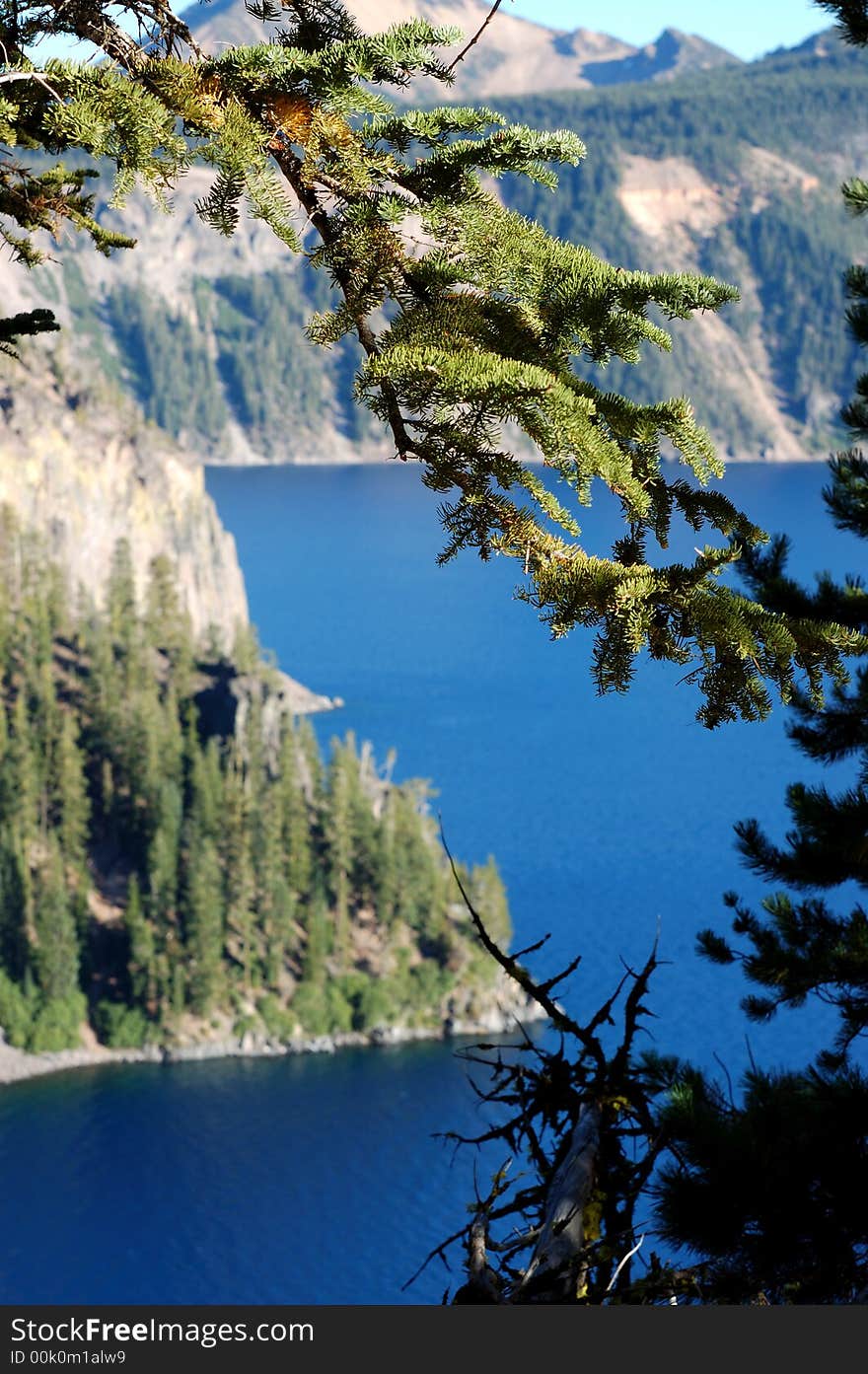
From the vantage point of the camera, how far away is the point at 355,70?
7.52 metres

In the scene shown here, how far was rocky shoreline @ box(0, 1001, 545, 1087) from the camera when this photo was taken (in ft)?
303

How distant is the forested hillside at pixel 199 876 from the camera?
95938mm

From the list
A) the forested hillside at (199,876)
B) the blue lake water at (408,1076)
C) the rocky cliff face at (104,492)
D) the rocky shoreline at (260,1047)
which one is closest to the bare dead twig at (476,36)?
the blue lake water at (408,1076)

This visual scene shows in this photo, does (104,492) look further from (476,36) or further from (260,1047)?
(476,36)

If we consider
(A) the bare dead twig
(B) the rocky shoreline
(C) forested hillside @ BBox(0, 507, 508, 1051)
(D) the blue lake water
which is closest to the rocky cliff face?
(D) the blue lake water

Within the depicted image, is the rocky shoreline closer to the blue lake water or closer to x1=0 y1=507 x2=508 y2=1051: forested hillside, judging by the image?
x1=0 y1=507 x2=508 y2=1051: forested hillside

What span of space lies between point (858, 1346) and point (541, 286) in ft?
15.8

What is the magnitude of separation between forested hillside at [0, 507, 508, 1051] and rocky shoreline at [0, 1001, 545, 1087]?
1.89 feet

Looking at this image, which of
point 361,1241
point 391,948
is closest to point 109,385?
point 391,948

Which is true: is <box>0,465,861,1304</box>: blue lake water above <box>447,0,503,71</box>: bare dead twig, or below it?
below

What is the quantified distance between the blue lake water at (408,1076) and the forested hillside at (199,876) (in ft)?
14.8

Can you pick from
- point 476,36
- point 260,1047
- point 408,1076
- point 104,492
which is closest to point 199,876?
point 260,1047

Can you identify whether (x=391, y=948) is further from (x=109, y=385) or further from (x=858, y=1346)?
(x=858, y=1346)

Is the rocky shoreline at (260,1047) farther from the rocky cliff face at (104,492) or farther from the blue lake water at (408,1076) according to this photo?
the rocky cliff face at (104,492)
